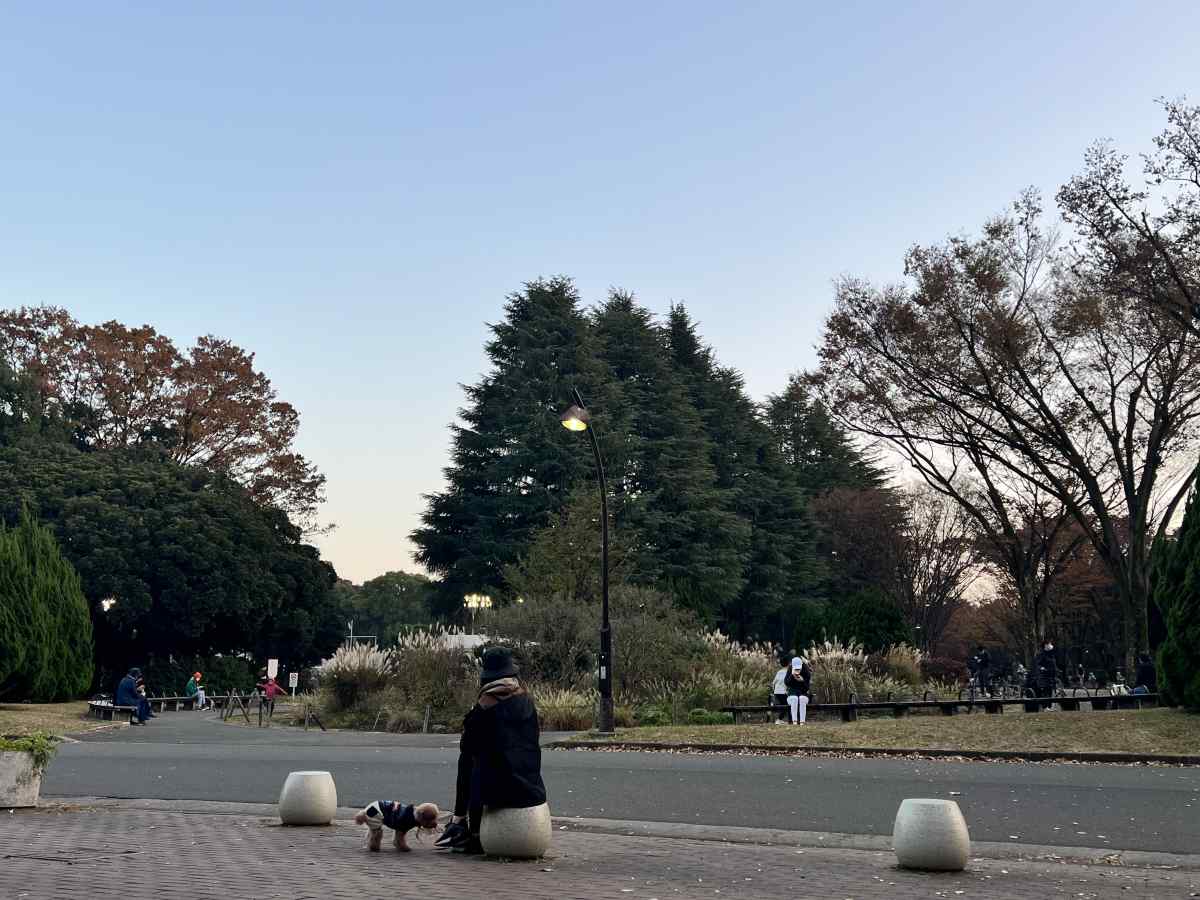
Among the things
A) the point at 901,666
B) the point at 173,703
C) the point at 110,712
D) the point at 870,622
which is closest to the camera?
the point at 110,712

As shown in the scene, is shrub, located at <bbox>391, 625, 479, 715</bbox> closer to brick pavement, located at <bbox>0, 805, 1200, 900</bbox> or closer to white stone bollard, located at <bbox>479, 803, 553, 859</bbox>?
brick pavement, located at <bbox>0, 805, 1200, 900</bbox>

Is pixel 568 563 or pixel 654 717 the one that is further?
pixel 568 563

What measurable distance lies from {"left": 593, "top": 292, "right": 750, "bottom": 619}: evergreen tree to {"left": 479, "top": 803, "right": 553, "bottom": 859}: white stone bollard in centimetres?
4510

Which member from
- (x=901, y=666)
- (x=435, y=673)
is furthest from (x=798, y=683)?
(x=901, y=666)

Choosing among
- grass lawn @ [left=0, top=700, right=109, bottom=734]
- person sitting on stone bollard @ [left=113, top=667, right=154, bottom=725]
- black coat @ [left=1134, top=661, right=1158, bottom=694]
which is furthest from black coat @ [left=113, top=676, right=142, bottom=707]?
black coat @ [left=1134, top=661, right=1158, bottom=694]

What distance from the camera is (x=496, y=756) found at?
9.11 metres

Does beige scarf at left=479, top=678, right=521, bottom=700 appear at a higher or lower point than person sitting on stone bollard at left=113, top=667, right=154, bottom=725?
higher

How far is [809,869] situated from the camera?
8906 millimetres

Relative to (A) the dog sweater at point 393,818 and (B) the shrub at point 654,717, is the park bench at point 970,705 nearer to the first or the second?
(B) the shrub at point 654,717

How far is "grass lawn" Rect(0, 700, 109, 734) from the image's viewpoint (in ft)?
91.3

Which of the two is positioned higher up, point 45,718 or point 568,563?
point 568,563

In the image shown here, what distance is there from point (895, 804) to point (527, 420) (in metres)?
45.1

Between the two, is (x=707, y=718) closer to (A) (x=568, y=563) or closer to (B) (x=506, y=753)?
(A) (x=568, y=563)

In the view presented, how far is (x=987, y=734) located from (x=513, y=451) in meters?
38.7
